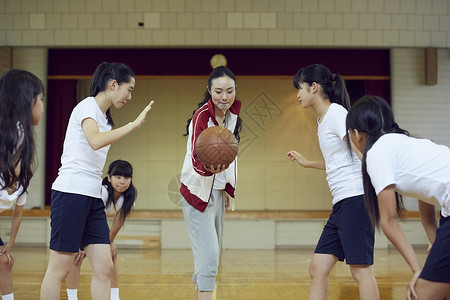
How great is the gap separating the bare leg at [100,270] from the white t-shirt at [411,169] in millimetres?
1429

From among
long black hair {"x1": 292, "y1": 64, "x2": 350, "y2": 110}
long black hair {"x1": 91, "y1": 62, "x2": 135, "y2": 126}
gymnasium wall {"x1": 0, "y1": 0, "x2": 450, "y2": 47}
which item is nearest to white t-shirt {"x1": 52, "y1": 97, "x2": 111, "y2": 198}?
long black hair {"x1": 91, "y1": 62, "x2": 135, "y2": 126}

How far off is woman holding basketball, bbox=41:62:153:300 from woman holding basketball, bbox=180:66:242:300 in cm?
37

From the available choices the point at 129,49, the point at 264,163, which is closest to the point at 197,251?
the point at 129,49

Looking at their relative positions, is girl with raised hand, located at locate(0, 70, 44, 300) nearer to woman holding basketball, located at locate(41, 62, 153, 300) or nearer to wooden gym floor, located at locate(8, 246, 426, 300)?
woman holding basketball, located at locate(41, 62, 153, 300)

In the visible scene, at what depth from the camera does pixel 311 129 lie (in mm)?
11023

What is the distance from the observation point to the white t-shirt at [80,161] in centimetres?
279

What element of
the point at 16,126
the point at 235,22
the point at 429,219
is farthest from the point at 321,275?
the point at 235,22

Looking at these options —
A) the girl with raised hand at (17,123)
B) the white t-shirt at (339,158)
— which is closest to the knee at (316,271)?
the white t-shirt at (339,158)

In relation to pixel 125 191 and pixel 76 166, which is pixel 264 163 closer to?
pixel 125 191

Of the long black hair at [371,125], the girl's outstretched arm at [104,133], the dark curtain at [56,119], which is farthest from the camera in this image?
the dark curtain at [56,119]

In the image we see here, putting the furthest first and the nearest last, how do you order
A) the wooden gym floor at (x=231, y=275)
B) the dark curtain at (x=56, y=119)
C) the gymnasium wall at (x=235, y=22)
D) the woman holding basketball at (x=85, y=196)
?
the dark curtain at (x=56, y=119)
the gymnasium wall at (x=235, y=22)
the wooden gym floor at (x=231, y=275)
the woman holding basketball at (x=85, y=196)

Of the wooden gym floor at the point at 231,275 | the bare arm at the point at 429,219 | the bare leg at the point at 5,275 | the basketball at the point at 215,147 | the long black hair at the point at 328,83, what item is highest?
the long black hair at the point at 328,83

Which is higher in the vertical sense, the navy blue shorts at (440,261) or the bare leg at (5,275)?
the navy blue shorts at (440,261)

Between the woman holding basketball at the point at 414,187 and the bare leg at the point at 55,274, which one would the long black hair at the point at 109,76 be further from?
the woman holding basketball at the point at 414,187
